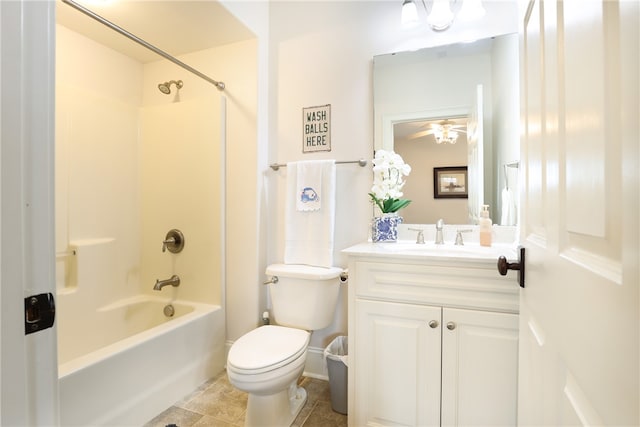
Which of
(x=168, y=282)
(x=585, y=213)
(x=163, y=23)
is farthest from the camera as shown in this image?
(x=168, y=282)

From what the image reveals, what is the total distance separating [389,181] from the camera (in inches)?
65.5

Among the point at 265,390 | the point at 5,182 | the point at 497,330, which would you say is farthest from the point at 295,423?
the point at 5,182

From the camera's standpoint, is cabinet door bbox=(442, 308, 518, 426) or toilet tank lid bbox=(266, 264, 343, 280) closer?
cabinet door bbox=(442, 308, 518, 426)

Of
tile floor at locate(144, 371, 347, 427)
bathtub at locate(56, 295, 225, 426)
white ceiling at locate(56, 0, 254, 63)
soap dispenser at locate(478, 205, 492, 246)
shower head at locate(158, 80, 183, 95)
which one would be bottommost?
tile floor at locate(144, 371, 347, 427)

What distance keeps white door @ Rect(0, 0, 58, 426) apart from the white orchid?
1400 mm

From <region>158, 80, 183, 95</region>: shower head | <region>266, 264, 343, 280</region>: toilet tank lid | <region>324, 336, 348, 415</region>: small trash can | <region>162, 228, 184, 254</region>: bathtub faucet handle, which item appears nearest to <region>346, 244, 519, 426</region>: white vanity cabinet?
<region>324, 336, 348, 415</region>: small trash can

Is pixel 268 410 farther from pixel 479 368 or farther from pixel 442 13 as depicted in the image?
pixel 442 13

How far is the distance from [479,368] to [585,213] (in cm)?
102

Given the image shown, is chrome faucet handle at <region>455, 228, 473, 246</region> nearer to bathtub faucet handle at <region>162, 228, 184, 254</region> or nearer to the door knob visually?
the door knob

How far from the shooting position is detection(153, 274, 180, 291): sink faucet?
82.2 inches

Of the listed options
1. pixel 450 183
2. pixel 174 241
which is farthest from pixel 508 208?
pixel 174 241

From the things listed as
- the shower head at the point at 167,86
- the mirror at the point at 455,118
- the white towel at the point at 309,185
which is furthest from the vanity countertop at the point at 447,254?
the shower head at the point at 167,86

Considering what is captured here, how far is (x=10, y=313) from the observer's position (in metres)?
0.46

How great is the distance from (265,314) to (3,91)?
1.71 meters
